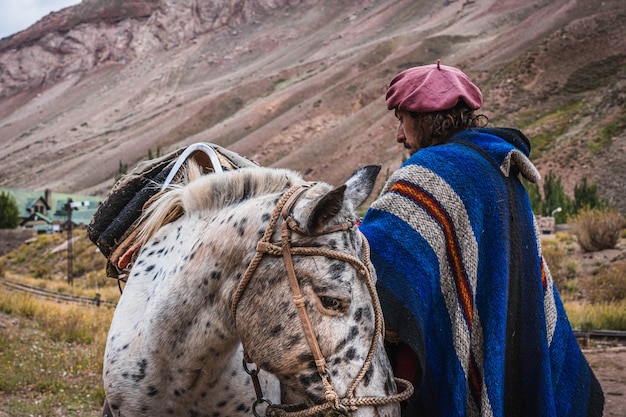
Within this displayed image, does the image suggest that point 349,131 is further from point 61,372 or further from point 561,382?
point 561,382

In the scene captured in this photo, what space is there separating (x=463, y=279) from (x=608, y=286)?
10.7 metres

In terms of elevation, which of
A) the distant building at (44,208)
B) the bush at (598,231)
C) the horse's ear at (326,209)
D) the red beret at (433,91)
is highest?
the red beret at (433,91)

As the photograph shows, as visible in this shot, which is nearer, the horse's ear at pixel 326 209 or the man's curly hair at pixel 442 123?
the horse's ear at pixel 326 209

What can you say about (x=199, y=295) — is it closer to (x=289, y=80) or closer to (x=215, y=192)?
(x=215, y=192)

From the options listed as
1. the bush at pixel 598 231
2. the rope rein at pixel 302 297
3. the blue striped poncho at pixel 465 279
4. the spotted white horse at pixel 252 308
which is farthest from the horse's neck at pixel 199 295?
the bush at pixel 598 231

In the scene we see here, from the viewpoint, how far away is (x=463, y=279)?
245cm

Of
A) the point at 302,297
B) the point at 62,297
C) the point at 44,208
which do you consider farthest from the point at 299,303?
the point at 44,208

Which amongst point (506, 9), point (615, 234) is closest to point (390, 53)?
point (506, 9)

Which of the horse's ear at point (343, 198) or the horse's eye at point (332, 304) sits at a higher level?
the horse's ear at point (343, 198)

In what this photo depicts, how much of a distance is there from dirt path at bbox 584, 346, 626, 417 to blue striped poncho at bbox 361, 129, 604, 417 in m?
3.16

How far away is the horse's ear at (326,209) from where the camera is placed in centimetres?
192

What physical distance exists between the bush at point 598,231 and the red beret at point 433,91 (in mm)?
14543

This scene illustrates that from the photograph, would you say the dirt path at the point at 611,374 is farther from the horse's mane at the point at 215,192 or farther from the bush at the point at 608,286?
the bush at the point at 608,286

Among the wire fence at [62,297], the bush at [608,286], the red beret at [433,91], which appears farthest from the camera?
the wire fence at [62,297]
